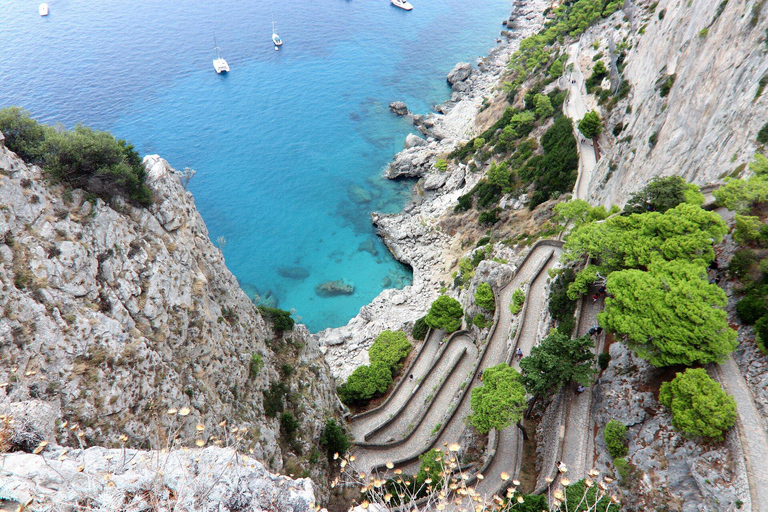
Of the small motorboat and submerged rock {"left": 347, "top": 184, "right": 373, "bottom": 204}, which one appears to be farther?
the small motorboat

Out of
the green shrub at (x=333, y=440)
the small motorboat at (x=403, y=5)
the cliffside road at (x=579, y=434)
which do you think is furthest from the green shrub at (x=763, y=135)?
the small motorboat at (x=403, y=5)

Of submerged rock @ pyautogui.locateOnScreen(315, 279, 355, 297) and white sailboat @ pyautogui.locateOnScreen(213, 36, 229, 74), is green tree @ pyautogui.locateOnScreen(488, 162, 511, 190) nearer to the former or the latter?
submerged rock @ pyautogui.locateOnScreen(315, 279, 355, 297)

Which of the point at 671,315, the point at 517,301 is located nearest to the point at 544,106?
the point at 517,301

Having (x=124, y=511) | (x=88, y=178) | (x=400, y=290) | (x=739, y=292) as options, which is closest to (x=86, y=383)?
(x=124, y=511)

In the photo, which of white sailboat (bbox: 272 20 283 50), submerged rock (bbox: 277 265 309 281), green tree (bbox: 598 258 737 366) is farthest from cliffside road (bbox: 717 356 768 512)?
white sailboat (bbox: 272 20 283 50)

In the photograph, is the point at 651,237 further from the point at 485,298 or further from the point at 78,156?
the point at 78,156

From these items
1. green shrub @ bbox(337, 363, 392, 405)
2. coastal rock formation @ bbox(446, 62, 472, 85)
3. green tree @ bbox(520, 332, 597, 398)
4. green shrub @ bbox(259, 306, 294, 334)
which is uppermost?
coastal rock formation @ bbox(446, 62, 472, 85)
